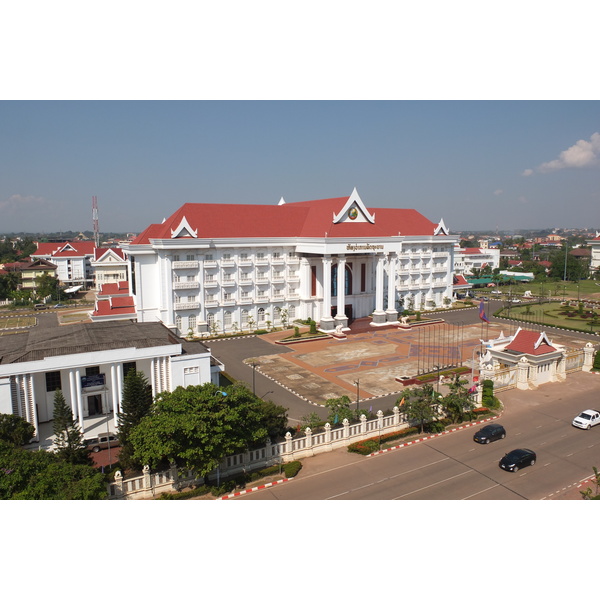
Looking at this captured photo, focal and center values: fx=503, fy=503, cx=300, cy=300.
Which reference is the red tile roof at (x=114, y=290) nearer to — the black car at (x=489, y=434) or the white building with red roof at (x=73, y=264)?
the white building with red roof at (x=73, y=264)

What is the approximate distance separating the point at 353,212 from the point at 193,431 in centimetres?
4010

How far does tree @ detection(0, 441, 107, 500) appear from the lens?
17.6 m

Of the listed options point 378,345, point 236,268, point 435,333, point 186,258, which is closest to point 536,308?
point 435,333

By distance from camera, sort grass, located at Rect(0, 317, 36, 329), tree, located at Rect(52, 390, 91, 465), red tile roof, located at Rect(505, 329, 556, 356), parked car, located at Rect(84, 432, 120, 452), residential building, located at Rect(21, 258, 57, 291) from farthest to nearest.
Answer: residential building, located at Rect(21, 258, 57, 291) < grass, located at Rect(0, 317, 36, 329) < red tile roof, located at Rect(505, 329, 556, 356) < parked car, located at Rect(84, 432, 120, 452) < tree, located at Rect(52, 390, 91, 465)

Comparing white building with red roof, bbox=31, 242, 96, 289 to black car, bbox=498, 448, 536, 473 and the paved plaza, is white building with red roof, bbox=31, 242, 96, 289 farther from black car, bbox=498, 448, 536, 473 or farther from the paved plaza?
black car, bbox=498, 448, 536, 473

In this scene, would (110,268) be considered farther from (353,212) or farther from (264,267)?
(353,212)

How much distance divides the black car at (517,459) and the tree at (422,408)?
4.62m

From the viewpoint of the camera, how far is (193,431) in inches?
813

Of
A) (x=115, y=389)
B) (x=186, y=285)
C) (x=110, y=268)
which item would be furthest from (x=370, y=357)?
(x=110, y=268)

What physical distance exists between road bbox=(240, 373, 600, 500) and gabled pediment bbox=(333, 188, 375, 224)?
3079 cm

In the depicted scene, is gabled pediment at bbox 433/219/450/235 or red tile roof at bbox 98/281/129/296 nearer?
red tile roof at bbox 98/281/129/296

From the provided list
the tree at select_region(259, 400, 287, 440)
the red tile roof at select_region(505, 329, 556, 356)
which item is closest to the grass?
the tree at select_region(259, 400, 287, 440)

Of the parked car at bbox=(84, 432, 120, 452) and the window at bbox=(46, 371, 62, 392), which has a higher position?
the window at bbox=(46, 371, 62, 392)

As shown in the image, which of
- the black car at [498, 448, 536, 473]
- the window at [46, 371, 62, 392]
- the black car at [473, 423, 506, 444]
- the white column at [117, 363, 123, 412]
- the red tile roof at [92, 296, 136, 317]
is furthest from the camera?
the red tile roof at [92, 296, 136, 317]
